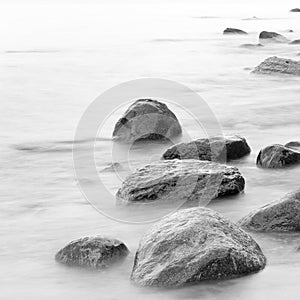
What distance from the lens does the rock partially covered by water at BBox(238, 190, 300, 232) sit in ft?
A: 14.9

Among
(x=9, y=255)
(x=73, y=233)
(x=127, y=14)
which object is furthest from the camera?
(x=127, y=14)

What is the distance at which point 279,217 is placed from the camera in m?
4.57

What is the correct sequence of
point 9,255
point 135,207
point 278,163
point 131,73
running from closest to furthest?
1. point 9,255
2. point 135,207
3. point 278,163
4. point 131,73

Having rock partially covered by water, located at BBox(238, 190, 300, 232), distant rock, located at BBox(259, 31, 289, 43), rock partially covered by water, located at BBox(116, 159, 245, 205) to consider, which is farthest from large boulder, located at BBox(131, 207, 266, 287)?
distant rock, located at BBox(259, 31, 289, 43)

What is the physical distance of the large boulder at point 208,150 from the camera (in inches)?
250

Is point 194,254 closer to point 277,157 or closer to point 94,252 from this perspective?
point 94,252

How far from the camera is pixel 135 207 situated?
17.2 feet

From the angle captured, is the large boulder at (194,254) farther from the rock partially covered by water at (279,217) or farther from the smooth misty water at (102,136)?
the rock partially covered by water at (279,217)

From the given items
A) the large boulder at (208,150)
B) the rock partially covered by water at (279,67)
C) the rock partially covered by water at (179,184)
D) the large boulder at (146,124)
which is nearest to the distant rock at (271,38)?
the rock partially covered by water at (279,67)

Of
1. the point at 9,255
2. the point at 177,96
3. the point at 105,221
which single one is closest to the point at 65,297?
the point at 9,255

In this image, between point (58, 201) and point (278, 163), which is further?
point (278, 163)

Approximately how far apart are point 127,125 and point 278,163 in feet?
6.59

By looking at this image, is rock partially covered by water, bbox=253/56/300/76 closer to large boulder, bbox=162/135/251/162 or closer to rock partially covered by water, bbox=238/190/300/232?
Answer: large boulder, bbox=162/135/251/162

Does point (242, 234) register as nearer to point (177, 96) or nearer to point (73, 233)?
point (73, 233)
